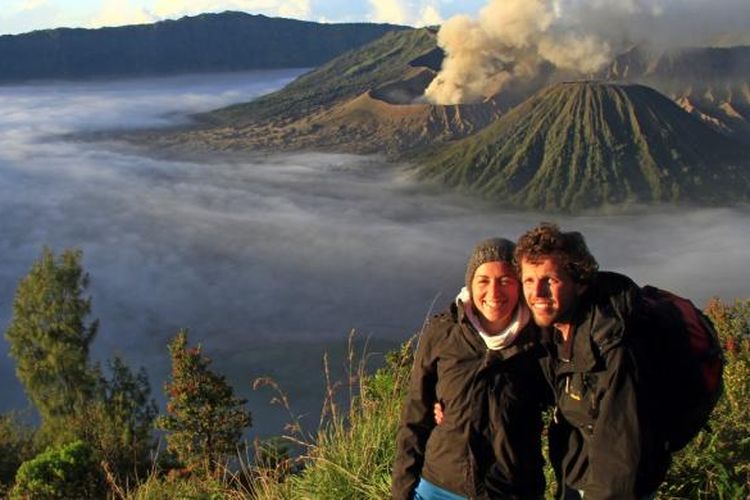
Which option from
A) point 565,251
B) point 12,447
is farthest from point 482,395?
point 12,447

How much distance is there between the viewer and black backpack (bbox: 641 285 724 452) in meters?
2.46

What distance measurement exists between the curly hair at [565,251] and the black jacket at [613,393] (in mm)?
45

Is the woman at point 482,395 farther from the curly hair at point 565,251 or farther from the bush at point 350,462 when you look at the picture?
the bush at point 350,462

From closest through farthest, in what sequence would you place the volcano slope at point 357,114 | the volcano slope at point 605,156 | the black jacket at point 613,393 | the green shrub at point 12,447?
the black jacket at point 613,393 → the green shrub at point 12,447 → the volcano slope at point 605,156 → the volcano slope at point 357,114

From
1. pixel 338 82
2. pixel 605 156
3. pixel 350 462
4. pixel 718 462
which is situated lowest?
pixel 605 156

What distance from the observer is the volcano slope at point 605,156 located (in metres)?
92.6

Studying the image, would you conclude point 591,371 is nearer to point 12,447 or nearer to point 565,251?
point 565,251

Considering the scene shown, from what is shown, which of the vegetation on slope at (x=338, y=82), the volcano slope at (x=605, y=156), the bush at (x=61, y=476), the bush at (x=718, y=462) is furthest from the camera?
the vegetation on slope at (x=338, y=82)

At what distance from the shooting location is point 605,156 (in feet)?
304

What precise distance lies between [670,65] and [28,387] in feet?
401

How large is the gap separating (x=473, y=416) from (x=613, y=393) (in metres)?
0.66

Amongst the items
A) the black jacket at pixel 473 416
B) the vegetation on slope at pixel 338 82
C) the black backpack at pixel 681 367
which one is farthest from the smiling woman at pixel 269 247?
the black backpack at pixel 681 367

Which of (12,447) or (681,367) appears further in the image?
(12,447)

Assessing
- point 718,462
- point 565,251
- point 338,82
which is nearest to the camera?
point 565,251
